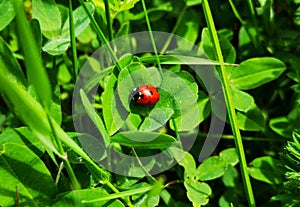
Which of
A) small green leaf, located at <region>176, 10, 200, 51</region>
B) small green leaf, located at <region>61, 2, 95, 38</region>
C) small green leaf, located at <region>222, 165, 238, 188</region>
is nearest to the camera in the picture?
small green leaf, located at <region>61, 2, 95, 38</region>

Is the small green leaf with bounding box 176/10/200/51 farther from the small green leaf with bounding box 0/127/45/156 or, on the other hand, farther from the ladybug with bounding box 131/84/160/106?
the small green leaf with bounding box 0/127/45/156

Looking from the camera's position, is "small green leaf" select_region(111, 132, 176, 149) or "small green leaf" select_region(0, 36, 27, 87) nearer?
"small green leaf" select_region(111, 132, 176, 149)

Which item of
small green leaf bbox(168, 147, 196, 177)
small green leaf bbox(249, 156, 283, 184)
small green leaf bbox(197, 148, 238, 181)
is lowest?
small green leaf bbox(249, 156, 283, 184)

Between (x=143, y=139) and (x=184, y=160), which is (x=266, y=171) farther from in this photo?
(x=143, y=139)

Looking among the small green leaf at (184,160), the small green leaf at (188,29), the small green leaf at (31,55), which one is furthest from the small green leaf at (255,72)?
the small green leaf at (31,55)

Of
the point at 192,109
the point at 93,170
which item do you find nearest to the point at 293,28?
the point at 192,109

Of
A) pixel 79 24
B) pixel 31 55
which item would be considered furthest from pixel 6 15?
pixel 31 55

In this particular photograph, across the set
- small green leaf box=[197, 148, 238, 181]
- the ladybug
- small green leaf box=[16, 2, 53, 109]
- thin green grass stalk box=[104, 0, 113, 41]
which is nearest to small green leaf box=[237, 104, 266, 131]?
small green leaf box=[197, 148, 238, 181]
